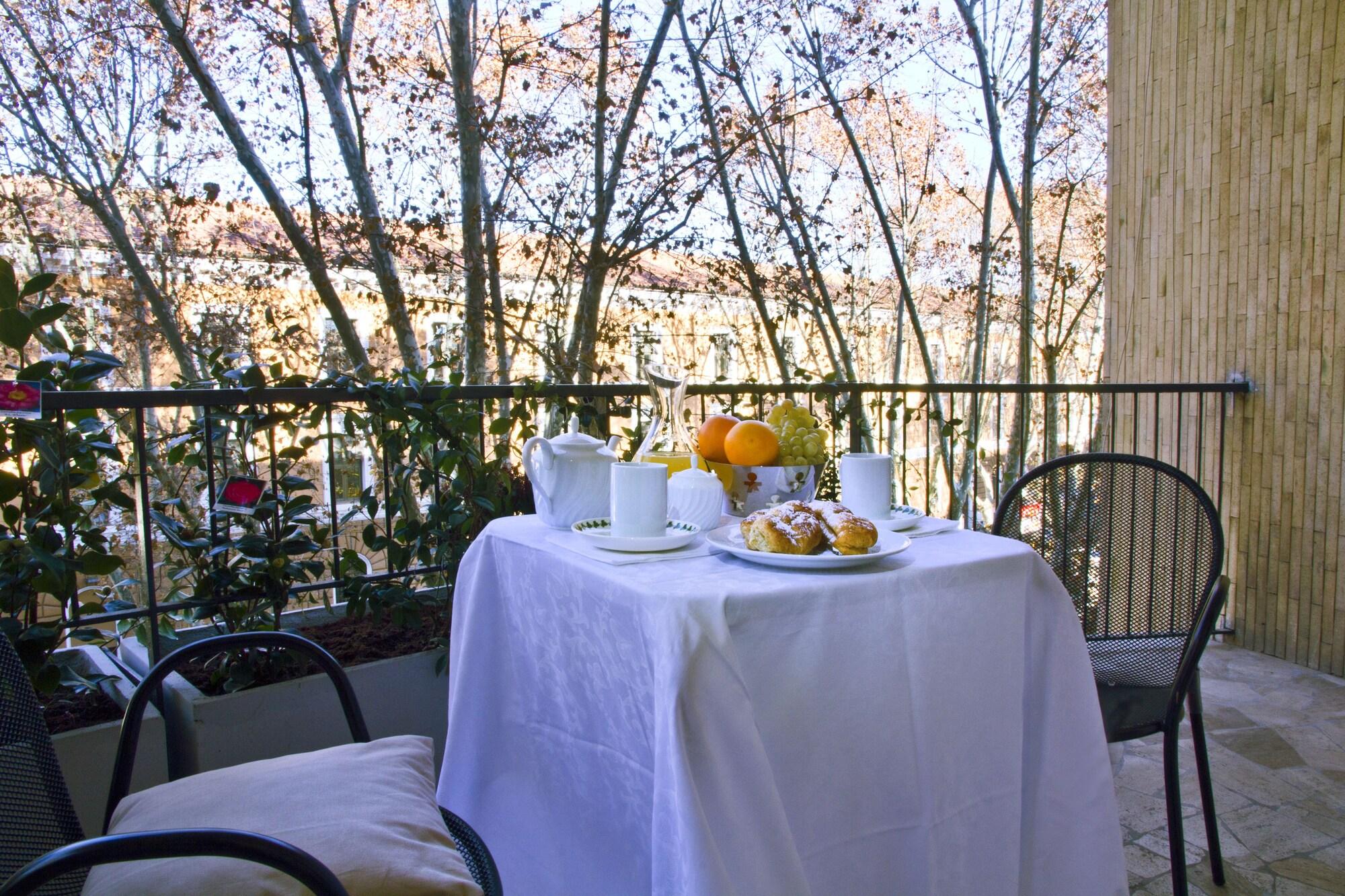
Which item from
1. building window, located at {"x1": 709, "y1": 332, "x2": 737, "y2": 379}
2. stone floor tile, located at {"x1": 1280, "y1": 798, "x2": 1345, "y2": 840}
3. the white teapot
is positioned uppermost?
building window, located at {"x1": 709, "y1": 332, "x2": 737, "y2": 379}

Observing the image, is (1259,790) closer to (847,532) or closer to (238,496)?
(847,532)

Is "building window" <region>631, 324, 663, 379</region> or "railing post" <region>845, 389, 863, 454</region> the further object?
"building window" <region>631, 324, 663, 379</region>

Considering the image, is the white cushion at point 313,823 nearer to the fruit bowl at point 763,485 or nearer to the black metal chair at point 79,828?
the black metal chair at point 79,828

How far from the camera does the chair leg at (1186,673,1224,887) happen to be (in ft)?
5.54

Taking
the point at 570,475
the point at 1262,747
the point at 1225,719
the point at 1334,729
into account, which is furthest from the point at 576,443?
the point at 1334,729

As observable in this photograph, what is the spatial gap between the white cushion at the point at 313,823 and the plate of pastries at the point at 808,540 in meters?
0.52

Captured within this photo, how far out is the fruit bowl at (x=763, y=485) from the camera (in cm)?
148

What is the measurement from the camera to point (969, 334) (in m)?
7.50

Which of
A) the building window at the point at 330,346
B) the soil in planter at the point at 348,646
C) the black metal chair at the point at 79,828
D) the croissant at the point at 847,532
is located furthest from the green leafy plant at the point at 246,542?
the building window at the point at 330,346

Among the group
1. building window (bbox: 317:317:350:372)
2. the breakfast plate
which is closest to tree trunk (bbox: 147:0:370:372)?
building window (bbox: 317:317:350:372)

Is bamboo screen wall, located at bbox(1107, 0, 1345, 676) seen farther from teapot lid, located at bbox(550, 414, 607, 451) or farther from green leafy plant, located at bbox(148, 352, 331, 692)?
green leafy plant, located at bbox(148, 352, 331, 692)

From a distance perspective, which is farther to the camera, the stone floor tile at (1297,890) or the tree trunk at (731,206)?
the tree trunk at (731,206)

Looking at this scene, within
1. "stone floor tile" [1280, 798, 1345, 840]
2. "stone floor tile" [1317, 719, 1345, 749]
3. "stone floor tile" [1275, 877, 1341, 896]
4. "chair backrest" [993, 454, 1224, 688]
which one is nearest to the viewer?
"chair backrest" [993, 454, 1224, 688]

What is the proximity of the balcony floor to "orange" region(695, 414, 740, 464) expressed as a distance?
4.11 ft
